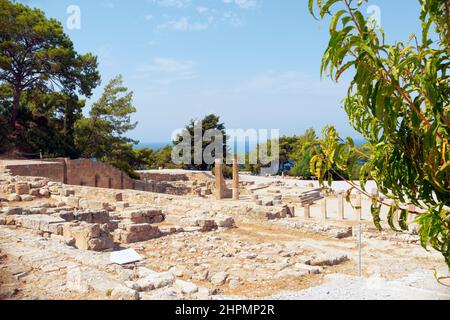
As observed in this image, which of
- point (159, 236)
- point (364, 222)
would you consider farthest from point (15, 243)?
point (364, 222)

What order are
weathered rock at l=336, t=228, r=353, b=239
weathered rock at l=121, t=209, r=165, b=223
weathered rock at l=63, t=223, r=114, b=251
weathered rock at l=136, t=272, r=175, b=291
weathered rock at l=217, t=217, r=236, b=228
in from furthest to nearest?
1. weathered rock at l=217, t=217, r=236, b=228
2. weathered rock at l=121, t=209, r=165, b=223
3. weathered rock at l=336, t=228, r=353, b=239
4. weathered rock at l=63, t=223, r=114, b=251
5. weathered rock at l=136, t=272, r=175, b=291

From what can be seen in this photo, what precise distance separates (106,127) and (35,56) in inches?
332

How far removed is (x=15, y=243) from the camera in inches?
307

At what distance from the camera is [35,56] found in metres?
26.1

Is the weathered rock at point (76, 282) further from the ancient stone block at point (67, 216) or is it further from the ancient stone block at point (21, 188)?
the ancient stone block at point (21, 188)

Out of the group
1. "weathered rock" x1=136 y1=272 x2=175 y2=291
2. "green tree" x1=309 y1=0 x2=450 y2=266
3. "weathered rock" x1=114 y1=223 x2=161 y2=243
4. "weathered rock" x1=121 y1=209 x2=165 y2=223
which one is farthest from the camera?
"weathered rock" x1=121 y1=209 x2=165 y2=223

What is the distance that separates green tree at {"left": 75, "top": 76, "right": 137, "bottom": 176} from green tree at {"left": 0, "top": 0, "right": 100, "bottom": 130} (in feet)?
12.6

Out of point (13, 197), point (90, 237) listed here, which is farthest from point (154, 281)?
point (13, 197)

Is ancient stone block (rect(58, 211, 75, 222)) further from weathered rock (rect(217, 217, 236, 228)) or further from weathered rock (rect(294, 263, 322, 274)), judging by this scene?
weathered rock (rect(294, 263, 322, 274))

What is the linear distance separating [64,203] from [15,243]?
721 cm

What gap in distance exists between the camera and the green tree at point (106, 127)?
31.7 metres

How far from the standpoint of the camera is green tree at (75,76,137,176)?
104 feet

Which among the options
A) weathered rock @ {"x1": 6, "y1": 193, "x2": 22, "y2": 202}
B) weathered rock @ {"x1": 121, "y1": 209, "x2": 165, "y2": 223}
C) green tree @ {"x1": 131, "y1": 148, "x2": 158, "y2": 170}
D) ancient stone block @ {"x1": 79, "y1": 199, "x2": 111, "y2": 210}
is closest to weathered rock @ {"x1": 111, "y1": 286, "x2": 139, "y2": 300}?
weathered rock @ {"x1": 121, "y1": 209, "x2": 165, "y2": 223}

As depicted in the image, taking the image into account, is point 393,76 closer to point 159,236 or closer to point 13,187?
point 159,236
